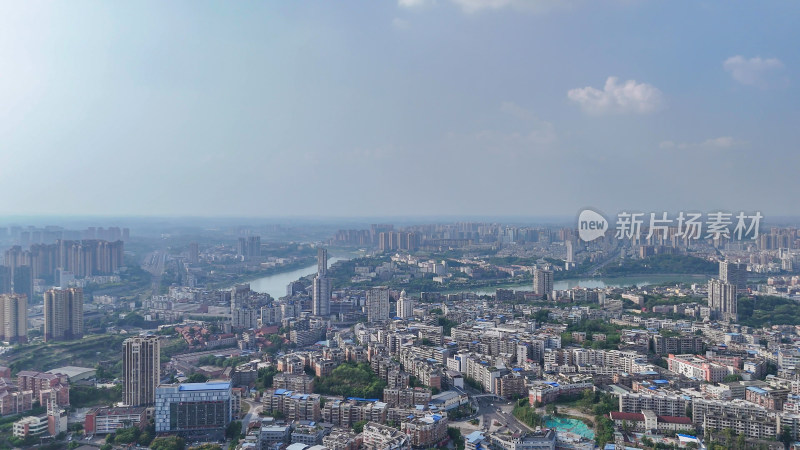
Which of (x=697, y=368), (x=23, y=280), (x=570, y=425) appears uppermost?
(x=23, y=280)

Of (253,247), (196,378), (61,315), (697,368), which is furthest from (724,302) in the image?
(253,247)

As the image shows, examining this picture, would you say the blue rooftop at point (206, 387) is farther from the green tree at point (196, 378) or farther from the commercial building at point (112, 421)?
the green tree at point (196, 378)

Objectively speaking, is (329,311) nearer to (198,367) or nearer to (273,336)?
(273,336)

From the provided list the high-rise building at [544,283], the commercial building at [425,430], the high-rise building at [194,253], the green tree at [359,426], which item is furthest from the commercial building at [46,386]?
the high-rise building at [194,253]

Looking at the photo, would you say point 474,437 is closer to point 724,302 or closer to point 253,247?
point 724,302

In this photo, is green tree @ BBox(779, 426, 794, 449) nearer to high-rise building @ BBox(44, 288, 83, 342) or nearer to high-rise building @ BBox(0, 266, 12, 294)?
high-rise building @ BBox(44, 288, 83, 342)

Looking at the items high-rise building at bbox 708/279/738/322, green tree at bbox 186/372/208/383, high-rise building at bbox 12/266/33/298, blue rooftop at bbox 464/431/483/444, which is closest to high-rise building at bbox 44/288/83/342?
high-rise building at bbox 12/266/33/298
